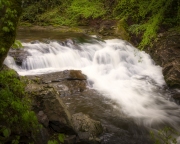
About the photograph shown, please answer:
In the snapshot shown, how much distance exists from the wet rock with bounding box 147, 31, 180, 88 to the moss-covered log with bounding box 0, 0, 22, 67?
6479 millimetres

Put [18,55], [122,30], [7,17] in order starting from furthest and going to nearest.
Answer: [122,30] → [18,55] → [7,17]

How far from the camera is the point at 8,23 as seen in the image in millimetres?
3252

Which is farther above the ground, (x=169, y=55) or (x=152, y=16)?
(x=152, y=16)

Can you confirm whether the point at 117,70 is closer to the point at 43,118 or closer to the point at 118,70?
the point at 118,70

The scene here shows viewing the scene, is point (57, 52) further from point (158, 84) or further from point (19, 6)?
point (19, 6)

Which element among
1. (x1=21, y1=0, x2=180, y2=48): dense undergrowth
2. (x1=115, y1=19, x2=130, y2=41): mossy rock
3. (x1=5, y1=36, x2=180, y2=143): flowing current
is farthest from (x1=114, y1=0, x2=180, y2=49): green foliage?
(x1=5, y1=36, x2=180, y2=143): flowing current

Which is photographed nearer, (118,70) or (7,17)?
(7,17)

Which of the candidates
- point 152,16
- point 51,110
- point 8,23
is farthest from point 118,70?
point 8,23

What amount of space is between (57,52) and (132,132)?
18.9 ft

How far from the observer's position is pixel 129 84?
8484mm

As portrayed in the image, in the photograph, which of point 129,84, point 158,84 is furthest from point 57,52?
point 158,84

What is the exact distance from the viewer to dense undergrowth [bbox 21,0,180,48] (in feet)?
34.9

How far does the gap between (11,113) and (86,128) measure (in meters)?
2.04

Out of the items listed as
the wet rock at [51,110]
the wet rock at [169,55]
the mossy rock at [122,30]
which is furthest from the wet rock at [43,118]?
the mossy rock at [122,30]
